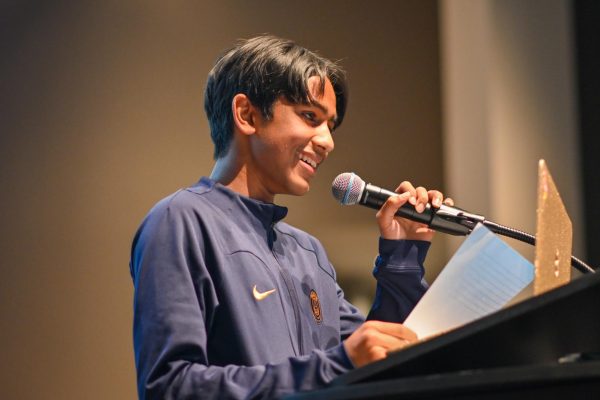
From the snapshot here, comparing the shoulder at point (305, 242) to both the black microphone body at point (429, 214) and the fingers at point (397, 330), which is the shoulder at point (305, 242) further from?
the fingers at point (397, 330)

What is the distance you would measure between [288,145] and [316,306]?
29cm

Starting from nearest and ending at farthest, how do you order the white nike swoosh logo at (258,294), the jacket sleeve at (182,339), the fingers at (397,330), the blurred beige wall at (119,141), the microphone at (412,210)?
the fingers at (397,330) → the jacket sleeve at (182,339) → the white nike swoosh logo at (258,294) → the microphone at (412,210) → the blurred beige wall at (119,141)

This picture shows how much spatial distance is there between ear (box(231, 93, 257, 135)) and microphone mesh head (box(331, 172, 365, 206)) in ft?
0.63

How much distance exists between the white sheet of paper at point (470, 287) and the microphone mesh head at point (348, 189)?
539 mm

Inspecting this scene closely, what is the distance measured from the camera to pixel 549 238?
786 millimetres

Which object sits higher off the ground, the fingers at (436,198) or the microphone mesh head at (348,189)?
the microphone mesh head at (348,189)

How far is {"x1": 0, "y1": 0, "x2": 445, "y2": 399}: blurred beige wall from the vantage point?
7.73 feet

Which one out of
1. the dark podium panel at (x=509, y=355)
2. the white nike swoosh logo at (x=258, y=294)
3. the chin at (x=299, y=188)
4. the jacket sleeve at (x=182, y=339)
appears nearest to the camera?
the dark podium panel at (x=509, y=355)

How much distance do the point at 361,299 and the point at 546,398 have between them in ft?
6.24

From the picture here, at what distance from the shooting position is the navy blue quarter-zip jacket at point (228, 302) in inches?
41.1

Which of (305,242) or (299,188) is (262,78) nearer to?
(299,188)

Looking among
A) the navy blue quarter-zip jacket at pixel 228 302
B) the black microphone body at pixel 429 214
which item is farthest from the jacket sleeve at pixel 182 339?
the black microphone body at pixel 429 214

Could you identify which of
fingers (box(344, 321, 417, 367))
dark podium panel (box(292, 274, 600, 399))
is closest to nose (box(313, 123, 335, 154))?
fingers (box(344, 321, 417, 367))

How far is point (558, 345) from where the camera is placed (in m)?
0.74
